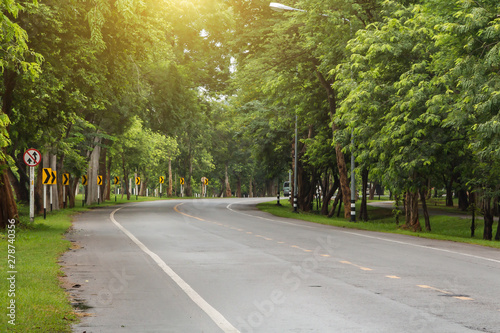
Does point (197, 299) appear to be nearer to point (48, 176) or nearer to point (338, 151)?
point (48, 176)

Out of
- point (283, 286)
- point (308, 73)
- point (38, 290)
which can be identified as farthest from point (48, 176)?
point (283, 286)

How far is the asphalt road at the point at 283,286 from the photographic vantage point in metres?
7.58

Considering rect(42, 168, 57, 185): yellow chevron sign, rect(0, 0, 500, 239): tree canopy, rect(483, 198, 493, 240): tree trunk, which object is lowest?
rect(483, 198, 493, 240): tree trunk

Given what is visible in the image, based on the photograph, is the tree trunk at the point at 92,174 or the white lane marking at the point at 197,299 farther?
the tree trunk at the point at 92,174

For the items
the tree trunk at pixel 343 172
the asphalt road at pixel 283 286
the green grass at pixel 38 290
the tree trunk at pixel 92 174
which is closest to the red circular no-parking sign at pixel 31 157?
the green grass at pixel 38 290

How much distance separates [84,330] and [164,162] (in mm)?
87729

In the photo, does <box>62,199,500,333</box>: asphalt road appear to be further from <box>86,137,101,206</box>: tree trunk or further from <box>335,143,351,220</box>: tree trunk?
<box>86,137,101,206</box>: tree trunk

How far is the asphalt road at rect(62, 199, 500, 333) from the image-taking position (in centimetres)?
758

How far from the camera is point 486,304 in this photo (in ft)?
28.8

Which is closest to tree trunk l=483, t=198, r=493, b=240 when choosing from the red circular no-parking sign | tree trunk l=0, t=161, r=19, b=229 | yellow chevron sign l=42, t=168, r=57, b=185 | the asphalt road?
the asphalt road

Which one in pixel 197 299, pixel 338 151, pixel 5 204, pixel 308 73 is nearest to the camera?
pixel 197 299

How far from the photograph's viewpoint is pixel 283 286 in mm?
10242

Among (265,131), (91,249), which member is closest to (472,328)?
(91,249)

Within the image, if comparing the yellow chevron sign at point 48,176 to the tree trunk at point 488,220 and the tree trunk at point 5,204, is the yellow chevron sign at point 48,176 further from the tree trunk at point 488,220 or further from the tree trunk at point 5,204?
the tree trunk at point 488,220
